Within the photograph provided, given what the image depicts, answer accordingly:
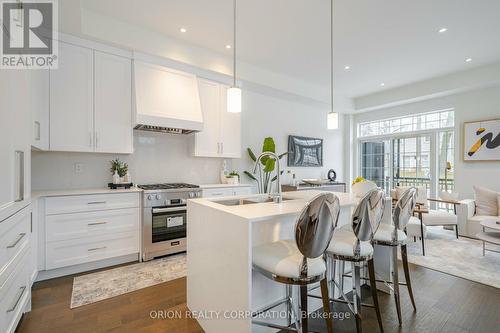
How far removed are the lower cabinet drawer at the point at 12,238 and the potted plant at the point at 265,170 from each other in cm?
337

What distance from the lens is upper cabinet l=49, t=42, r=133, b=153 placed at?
9.36ft

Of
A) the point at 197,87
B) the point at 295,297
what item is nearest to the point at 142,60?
the point at 197,87

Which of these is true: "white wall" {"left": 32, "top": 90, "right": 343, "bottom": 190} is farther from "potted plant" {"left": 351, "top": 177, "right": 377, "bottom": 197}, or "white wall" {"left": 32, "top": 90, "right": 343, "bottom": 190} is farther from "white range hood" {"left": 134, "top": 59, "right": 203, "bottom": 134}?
"potted plant" {"left": 351, "top": 177, "right": 377, "bottom": 197}

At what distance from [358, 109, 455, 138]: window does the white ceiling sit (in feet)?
3.66

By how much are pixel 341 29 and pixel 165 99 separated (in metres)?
2.65

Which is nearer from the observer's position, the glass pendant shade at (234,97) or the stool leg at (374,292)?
the stool leg at (374,292)

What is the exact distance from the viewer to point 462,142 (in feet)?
16.1

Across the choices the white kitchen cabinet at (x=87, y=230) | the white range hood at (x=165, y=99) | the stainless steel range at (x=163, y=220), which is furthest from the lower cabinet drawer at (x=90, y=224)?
the white range hood at (x=165, y=99)

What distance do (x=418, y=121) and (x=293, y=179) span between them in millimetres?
3348

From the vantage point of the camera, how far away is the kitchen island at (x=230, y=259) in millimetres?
1411

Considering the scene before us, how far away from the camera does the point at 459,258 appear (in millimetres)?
3266

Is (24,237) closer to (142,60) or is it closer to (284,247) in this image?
(284,247)

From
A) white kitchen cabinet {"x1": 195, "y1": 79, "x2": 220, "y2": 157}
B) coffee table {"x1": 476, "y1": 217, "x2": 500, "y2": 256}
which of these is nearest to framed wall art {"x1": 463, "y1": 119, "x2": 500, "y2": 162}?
coffee table {"x1": 476, "y1": 217, "x2": 500, "y2": 256}

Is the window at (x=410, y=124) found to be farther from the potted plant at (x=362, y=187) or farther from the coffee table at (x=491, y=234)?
the potted plant at (x=362, y=187)
